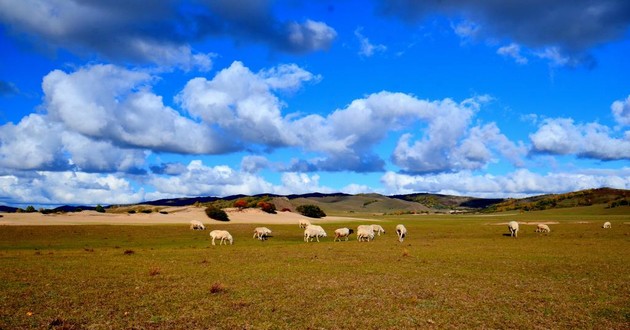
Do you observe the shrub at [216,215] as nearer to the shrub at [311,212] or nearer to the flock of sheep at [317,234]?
the shrub at [311,212]

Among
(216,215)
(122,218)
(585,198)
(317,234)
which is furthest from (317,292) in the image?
(585,198)

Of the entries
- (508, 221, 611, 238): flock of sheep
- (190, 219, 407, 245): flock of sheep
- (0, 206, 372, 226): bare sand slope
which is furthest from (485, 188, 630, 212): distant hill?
(190, 219, 407, 245): flock of sheep

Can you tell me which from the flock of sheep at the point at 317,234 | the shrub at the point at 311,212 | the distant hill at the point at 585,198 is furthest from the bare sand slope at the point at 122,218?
the distant hill at the point at 585,198

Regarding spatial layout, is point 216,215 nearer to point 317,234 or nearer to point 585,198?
point 317,234

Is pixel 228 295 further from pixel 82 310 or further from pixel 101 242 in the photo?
pixel 101 242

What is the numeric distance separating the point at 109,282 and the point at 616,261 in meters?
27.6

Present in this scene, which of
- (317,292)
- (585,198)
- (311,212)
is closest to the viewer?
(317,292)

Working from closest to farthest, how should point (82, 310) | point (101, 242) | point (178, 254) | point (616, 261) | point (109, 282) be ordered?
point (82, 310)
point (109, 282)
point (616, 261)
point (178, 254)
point (101, 242)

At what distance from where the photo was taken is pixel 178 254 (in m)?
32.7

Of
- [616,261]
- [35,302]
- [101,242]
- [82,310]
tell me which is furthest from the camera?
[101,242]

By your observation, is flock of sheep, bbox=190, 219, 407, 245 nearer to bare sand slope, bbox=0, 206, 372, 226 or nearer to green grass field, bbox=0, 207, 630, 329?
green grass field, bbox=0, 207, 630, 329

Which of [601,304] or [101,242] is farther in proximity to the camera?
[101,242]

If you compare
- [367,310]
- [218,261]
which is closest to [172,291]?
[367,310]

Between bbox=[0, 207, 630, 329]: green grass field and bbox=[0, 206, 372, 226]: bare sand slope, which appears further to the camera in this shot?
bbox=[0, 206, 372, 226]: bare sand slope
